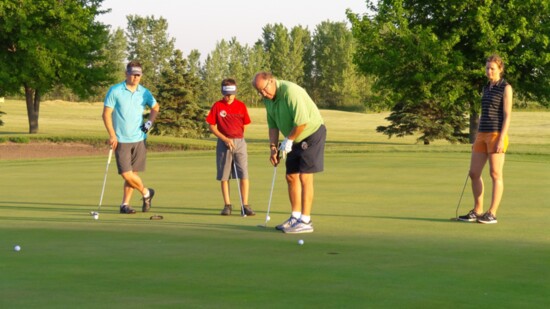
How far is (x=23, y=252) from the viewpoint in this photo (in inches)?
358

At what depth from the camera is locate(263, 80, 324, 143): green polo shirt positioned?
35.6 ft

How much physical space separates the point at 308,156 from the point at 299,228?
35.4 inches

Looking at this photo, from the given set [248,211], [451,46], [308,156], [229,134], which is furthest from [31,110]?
[308,156]

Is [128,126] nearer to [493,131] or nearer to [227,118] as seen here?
[227,118]

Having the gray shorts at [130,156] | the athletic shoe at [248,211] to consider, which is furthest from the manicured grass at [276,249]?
the gray shorts at [130,156]

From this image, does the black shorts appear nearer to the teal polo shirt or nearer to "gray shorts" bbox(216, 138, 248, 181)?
"gray shorts" bbox(216, 138, 248, 181)

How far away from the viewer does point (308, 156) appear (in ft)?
36.5

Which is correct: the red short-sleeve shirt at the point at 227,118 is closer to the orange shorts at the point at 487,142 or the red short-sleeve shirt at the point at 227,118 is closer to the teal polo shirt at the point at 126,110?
the teal polo shirt at the point at 126,110

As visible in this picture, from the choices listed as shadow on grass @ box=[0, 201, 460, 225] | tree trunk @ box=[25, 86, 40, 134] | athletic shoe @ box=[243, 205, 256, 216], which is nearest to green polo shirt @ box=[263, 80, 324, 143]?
shadow on grass @ box=[0, 201, 460, 225]

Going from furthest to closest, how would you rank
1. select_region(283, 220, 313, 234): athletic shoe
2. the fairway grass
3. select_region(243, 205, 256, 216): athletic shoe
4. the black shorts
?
select_region(243, 205, 256, 216): athletic shoe
the black shorts
select_region(283, 220, 313, 234): athletic shoe
the fairway grass

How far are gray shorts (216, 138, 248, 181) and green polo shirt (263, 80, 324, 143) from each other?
7.95 feet

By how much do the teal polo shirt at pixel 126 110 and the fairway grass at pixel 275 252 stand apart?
1.16 metres

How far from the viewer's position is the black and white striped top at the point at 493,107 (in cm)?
1192

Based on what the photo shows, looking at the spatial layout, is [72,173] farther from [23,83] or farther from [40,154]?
[23,83]
